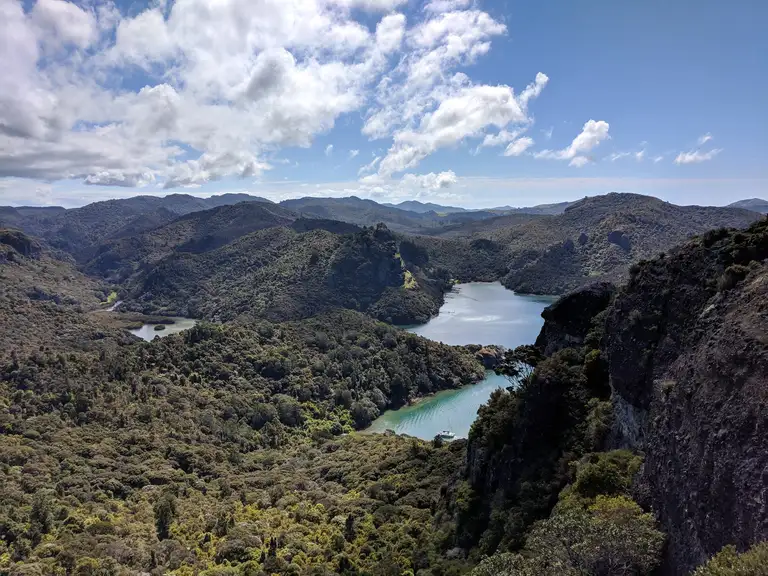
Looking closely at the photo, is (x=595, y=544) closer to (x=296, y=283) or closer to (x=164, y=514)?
(x=164, y=514)

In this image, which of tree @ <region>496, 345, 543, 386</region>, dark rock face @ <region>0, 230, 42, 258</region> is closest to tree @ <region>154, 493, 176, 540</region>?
tree @ <region>496, 345, 543, 386</region>

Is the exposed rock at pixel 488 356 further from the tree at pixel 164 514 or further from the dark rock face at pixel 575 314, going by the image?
the tree at pixel 164 514

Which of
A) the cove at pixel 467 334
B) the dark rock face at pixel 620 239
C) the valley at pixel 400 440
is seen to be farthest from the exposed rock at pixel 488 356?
the dark rock face at pixel 620 239

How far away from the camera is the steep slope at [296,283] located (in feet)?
479

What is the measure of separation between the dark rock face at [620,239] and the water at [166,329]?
15895 cm

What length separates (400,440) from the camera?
5859 cm

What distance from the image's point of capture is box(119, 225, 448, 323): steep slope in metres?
146

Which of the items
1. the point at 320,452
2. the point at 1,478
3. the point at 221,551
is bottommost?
the point at 320,452

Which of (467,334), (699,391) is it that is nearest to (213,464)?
(699,391)

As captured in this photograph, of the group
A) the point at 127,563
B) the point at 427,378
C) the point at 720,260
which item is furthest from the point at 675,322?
the point at 427,378

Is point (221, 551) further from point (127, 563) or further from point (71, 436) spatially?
point (71, 436)

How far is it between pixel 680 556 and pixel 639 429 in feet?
23.8

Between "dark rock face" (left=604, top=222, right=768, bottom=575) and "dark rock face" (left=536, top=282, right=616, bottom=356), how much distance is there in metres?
10.6

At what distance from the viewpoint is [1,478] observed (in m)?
39.6
